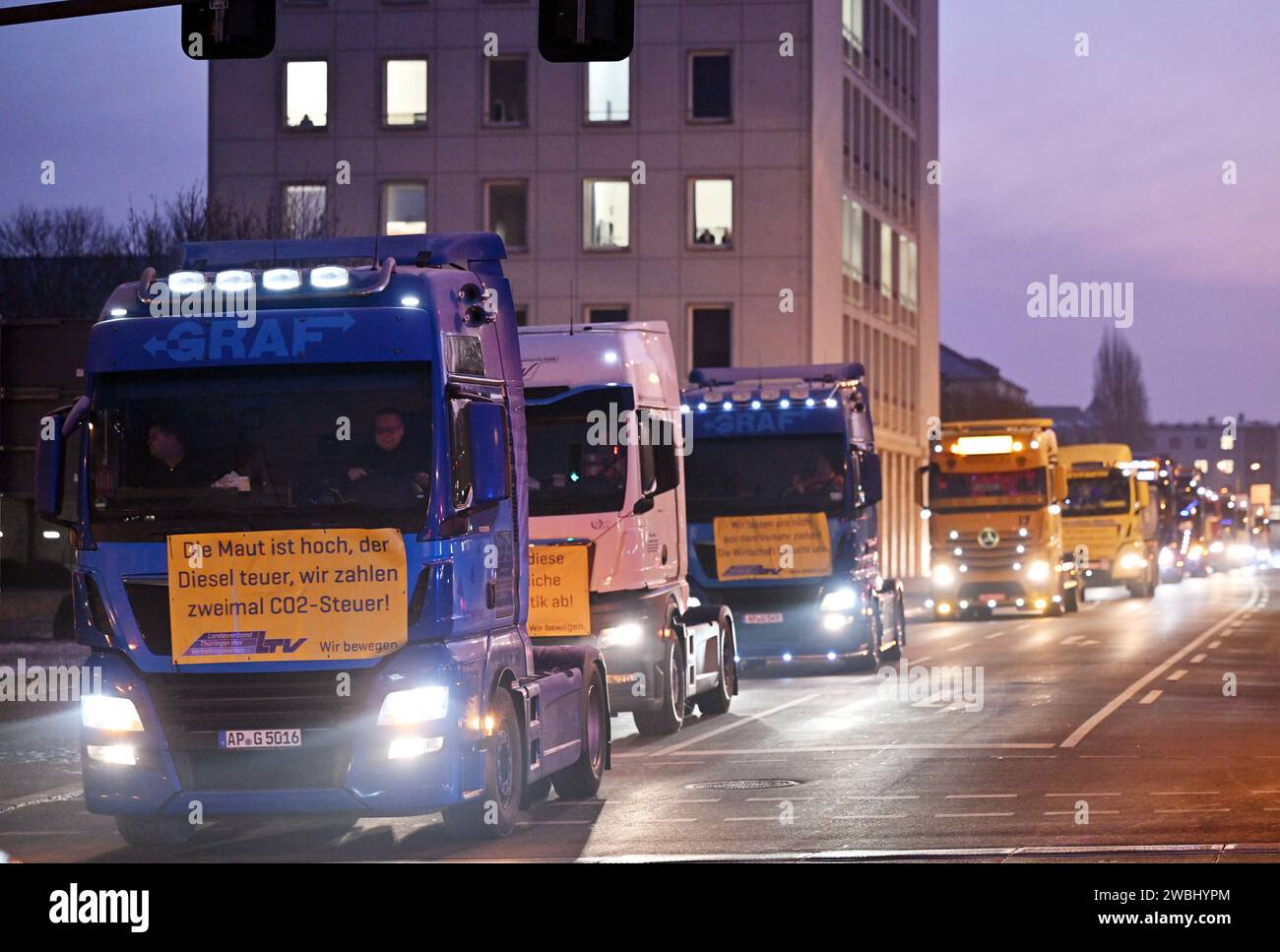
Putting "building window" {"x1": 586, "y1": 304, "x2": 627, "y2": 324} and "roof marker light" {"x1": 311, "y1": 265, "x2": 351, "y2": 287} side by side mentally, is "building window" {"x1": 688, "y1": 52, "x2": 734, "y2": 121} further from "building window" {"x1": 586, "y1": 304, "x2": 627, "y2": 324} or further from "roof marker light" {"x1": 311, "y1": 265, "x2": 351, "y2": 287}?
"roof marker light" {"x1": 311, "y1": 265, "x2": 351, "y2": 287}

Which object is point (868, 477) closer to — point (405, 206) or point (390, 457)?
point (390, 457)

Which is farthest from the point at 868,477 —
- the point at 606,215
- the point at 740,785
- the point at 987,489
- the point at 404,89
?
the point at 404,89

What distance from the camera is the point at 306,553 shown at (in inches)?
474

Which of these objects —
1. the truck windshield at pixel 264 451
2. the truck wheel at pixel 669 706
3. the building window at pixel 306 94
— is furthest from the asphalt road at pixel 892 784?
the building window at pixel 306 94

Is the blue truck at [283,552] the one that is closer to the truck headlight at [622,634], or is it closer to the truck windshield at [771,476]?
the truck headlight at [622,634]

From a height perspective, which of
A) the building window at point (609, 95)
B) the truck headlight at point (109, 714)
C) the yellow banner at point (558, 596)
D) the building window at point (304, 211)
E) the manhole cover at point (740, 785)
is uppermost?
the building window at point (609, 95)

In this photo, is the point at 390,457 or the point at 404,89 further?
the point at 404,89

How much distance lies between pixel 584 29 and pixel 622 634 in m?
6.68

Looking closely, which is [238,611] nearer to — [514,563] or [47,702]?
[514,563]

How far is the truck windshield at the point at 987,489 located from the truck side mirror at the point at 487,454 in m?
30.5

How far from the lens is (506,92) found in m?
65.3

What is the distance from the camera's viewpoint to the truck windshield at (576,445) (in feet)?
61.7

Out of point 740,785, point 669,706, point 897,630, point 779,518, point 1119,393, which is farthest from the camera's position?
point 1119,393

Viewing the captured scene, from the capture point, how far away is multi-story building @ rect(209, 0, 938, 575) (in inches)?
2562
